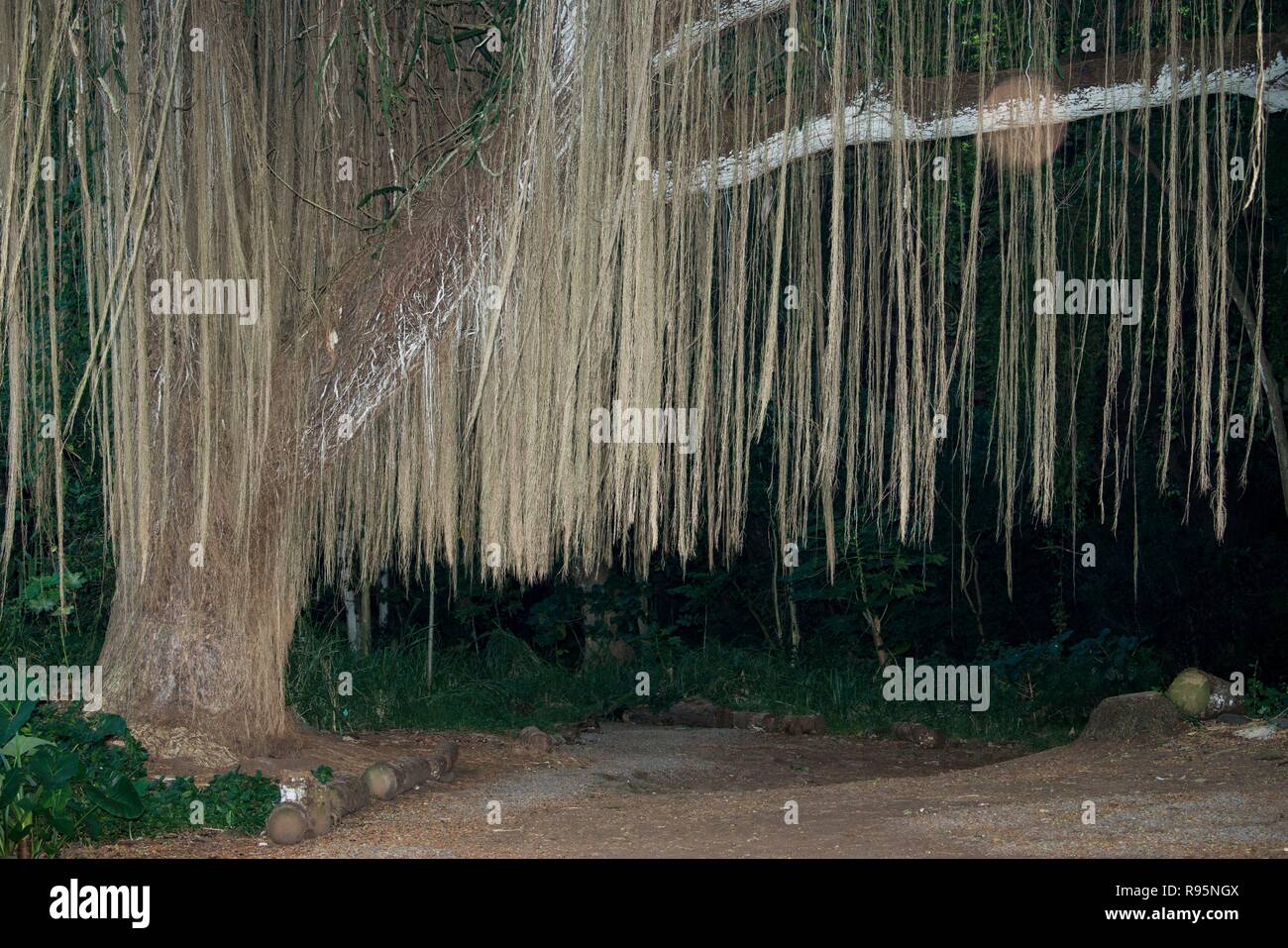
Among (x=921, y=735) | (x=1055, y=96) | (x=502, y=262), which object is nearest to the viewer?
(x=502, y=262)

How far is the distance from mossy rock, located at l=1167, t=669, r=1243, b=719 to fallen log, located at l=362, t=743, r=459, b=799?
3399 millimetres

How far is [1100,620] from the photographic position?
9.33m

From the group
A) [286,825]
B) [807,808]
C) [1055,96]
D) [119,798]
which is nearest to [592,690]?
[807,808]

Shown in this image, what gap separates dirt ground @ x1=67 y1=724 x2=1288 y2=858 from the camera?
403cm

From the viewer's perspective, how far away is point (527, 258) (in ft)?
12.3

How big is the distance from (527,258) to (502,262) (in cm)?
15

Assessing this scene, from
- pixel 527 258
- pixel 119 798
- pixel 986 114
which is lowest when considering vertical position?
pixel 119 798

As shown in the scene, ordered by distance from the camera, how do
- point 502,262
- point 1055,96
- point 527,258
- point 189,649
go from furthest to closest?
point 189,649
point 1055,96
point 502,262
point 527,258

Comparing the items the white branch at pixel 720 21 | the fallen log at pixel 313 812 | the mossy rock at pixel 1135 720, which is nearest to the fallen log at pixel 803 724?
the mossy rock at pixel 1135 720

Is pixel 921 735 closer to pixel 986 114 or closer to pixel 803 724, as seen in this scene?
pixel 803 724

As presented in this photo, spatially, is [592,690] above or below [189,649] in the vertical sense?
below

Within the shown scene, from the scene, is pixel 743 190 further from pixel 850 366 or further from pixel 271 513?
pixel 271 513

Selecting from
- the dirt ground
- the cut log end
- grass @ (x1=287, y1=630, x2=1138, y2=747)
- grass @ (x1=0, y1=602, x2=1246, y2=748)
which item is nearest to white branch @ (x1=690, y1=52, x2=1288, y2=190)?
the dirt ground

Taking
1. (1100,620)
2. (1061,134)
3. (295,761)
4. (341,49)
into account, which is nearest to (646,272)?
(341,49)
